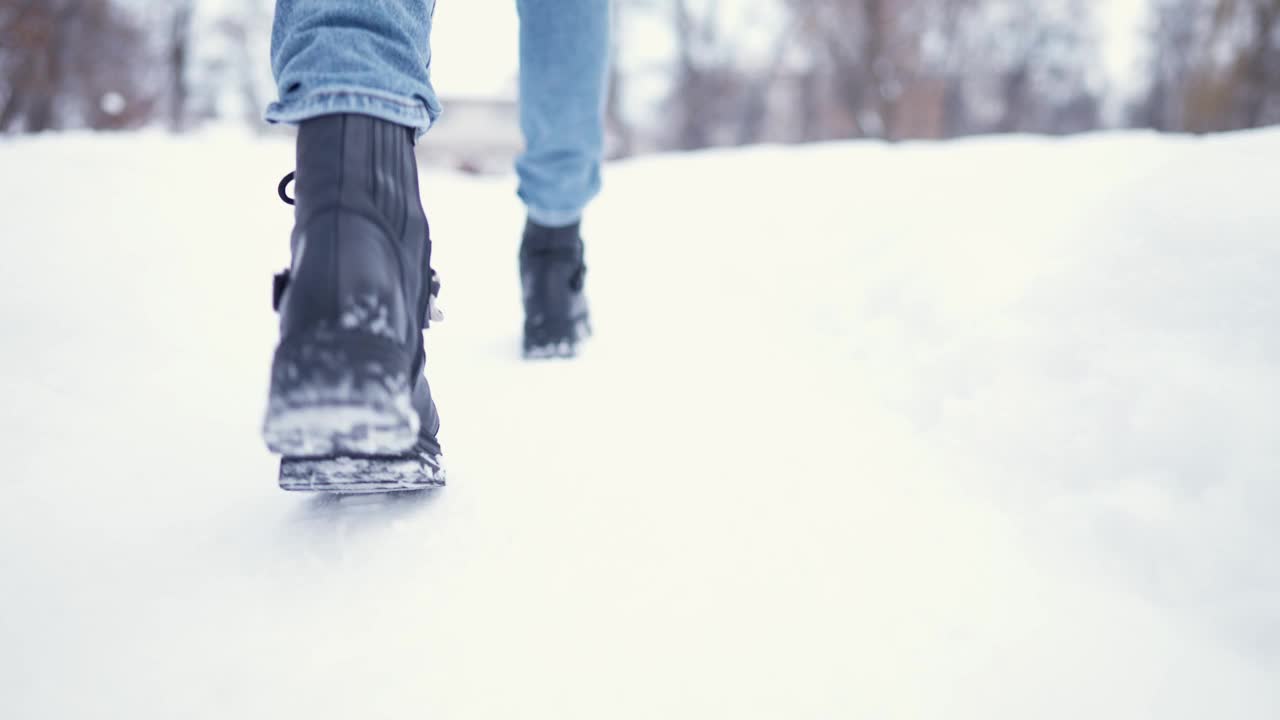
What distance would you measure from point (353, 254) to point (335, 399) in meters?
0.12

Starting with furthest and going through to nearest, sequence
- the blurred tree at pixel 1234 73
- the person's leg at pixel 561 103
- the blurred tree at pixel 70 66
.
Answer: the blurred tree at pixel 1234 73 < the blurred tree at pixel 70 66 < the person's leg at pixel 561 103

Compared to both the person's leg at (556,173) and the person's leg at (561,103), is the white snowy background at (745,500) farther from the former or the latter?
the person's leg at (561,103)

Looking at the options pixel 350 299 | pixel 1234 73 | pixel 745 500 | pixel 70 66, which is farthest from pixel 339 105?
pixel 1234 73

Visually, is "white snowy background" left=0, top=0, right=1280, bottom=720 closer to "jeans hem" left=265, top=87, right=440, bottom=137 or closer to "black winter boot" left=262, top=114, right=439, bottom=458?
"black winter boot" left=262, top=114, right=439, bottom=458

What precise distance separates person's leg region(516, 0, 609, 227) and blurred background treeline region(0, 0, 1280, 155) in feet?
45.9

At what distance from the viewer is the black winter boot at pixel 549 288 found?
4.01 feet

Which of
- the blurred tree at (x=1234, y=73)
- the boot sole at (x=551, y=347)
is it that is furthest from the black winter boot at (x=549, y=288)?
the blurred tree at (x=1234, y=73)

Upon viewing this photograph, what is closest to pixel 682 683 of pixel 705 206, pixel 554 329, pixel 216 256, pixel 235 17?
pixel 554 329

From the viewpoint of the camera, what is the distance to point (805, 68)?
62.5ft

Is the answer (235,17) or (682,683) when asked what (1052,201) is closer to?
(682,683)

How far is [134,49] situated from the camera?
55.8ft

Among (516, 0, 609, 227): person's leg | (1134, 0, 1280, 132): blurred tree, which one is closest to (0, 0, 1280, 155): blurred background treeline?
(1134, 0, 1280, 132): blurred tree

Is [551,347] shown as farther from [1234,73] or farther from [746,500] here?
[1234,73]

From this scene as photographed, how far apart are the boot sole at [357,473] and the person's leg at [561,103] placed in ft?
2.05
